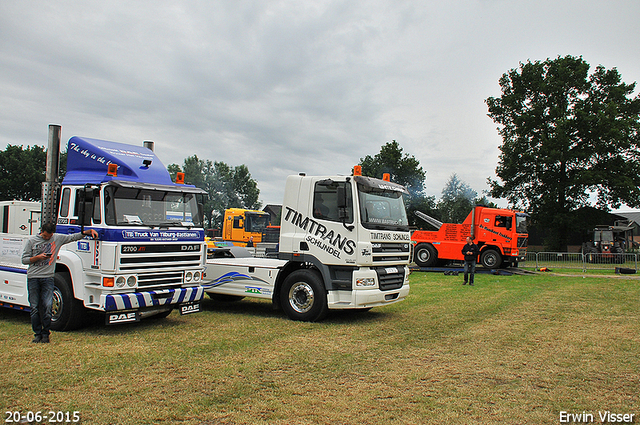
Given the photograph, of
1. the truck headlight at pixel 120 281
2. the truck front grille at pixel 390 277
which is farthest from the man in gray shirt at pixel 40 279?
the truck front grille at pixel 390 277

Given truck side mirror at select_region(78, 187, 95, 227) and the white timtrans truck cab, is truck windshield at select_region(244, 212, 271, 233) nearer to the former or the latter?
the white timtrans truck cab

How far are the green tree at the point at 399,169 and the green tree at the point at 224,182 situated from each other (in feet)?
94.6

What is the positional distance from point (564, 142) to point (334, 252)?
3337 cm

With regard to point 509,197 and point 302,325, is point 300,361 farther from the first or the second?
point 509,197

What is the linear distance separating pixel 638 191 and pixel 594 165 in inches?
144

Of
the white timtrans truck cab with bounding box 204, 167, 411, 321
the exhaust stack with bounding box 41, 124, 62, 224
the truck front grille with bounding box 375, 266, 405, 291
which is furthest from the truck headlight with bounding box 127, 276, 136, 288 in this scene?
the truck front grille with bounding box 375, 266, 405, 291

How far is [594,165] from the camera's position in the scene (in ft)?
123

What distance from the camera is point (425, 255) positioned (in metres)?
23.3

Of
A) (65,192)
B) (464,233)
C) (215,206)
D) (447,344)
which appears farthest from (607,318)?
(215,206)

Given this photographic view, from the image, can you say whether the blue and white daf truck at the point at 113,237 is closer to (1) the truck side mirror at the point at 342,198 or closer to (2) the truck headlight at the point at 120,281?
(2) the truck headlight at the point at 120,281

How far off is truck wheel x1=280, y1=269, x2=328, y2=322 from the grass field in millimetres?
228

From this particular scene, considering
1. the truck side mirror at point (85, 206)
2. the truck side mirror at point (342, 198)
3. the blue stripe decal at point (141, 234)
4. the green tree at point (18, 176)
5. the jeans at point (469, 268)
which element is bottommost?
the jeans at point (469, 268)

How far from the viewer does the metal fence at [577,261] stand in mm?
22312

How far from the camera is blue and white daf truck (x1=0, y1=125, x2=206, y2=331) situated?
736 centimetres
